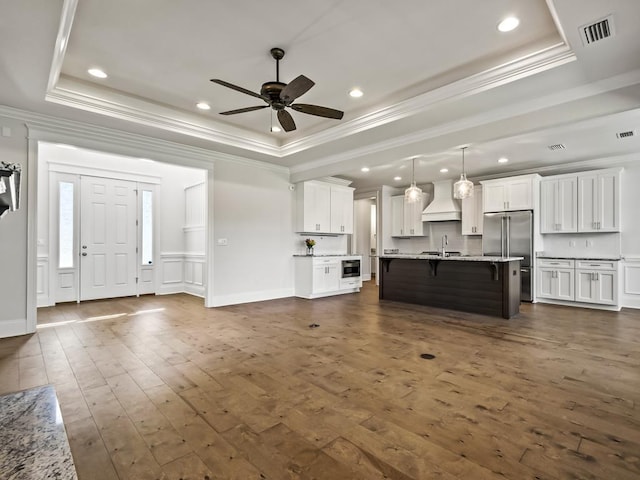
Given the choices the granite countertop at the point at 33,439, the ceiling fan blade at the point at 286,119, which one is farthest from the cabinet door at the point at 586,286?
the granite countertop at the point at 33,439

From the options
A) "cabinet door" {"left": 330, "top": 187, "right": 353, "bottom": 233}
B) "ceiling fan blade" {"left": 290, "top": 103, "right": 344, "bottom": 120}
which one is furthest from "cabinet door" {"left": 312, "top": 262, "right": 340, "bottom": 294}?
"ceiling fan blade" {"left": 290, "top": 103, "right": 344, "bottom": 120}

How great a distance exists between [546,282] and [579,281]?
525 mm

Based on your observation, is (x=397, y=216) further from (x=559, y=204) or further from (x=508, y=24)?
(x=508, y=24)

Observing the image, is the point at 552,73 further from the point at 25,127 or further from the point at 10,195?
the point at 25,127

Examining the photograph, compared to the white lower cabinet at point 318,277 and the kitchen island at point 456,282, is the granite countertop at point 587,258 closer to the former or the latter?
the kitchen island at point 456,282

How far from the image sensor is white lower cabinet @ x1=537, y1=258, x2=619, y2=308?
5.86 metres

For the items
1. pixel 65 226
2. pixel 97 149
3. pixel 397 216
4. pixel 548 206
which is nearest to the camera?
pixel 97 149

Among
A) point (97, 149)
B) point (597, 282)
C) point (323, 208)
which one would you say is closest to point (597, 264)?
point (597, 282)

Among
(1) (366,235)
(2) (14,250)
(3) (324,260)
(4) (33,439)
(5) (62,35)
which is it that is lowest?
(4) (33,439)

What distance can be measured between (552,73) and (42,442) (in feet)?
14.3

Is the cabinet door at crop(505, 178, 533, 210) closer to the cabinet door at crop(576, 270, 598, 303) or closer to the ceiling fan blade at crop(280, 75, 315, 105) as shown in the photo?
the cabinet door at crop(576, 270, 598, 303)

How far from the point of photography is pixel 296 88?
301 centimetres

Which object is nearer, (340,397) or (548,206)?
(340,397)

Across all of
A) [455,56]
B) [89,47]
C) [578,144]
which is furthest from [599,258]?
[89,47]
